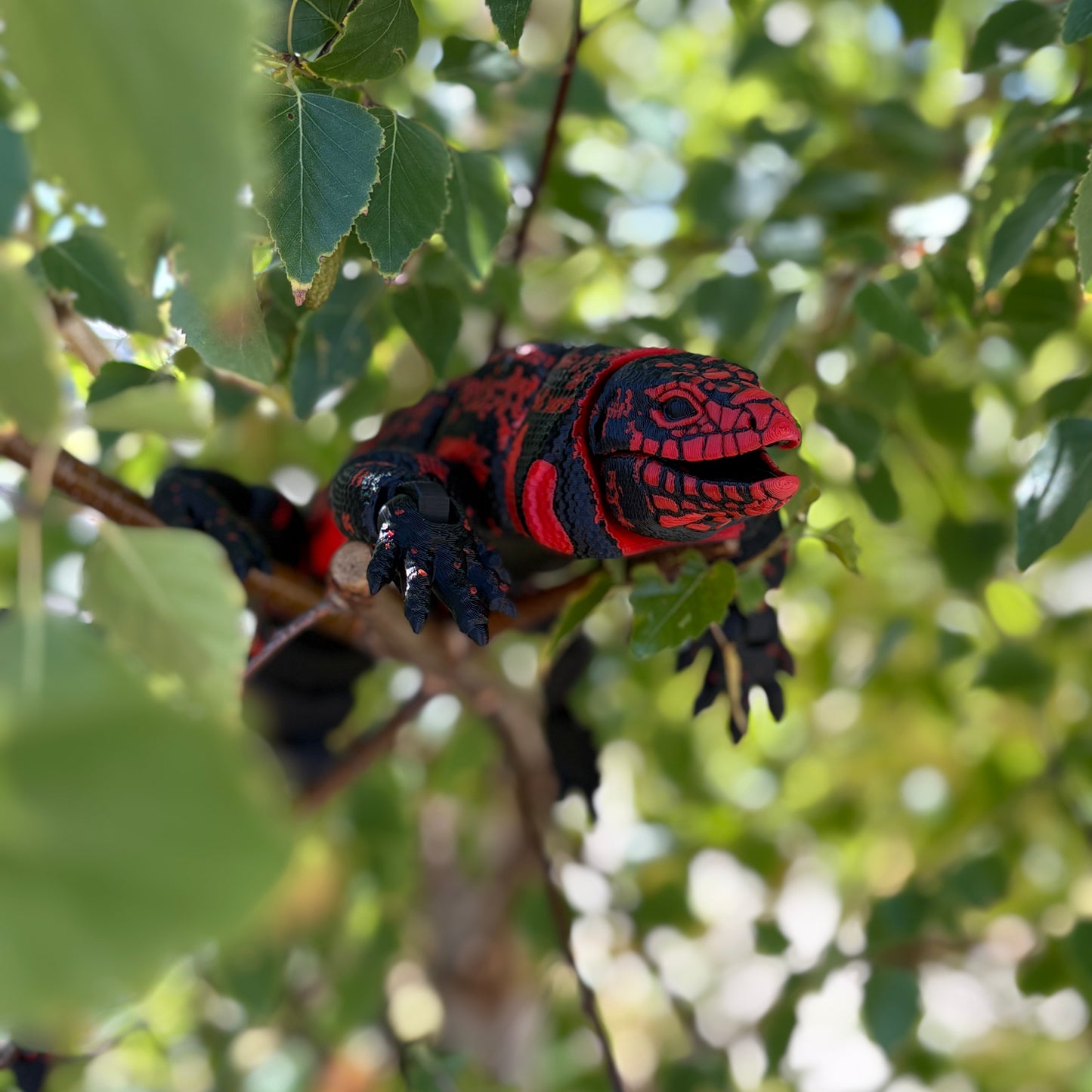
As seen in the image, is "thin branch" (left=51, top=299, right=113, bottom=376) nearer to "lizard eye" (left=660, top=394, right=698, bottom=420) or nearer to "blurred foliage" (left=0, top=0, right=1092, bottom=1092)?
"blurred foliage" (left=0, top=0, right=1092, bottom=1092)

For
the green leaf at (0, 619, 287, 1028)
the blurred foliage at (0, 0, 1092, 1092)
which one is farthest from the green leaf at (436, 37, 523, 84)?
the green leaf at (0, 619, 287, 1028)

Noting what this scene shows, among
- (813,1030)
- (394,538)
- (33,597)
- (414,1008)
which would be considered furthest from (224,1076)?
(33,597)

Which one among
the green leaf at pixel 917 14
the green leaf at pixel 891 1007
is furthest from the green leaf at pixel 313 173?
the green leaf at pixel 891 1007

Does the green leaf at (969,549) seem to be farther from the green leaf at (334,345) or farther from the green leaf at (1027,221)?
the green leaf at (334,345)

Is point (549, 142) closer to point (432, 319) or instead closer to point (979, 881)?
point (432, 319)

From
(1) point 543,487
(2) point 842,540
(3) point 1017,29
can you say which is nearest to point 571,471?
(1) point 543,487

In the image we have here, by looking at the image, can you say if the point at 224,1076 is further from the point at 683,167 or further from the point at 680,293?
the point at 683,167
